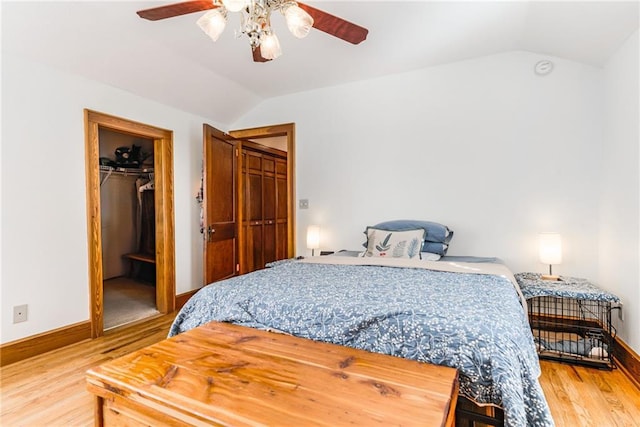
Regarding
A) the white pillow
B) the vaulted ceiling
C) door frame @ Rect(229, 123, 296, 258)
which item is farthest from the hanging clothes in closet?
the white pillow

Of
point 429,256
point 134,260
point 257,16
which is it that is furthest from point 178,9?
point 134,260

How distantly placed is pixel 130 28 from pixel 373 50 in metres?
2.00

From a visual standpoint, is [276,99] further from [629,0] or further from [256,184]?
[629,0]

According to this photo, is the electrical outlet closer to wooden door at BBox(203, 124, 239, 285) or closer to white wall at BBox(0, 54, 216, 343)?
white wall at BBox(0, 54, 216, 343)

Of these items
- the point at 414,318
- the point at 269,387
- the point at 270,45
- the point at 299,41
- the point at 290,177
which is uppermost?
the point at 299,41

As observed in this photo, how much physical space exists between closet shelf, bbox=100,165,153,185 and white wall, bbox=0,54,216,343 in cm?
180

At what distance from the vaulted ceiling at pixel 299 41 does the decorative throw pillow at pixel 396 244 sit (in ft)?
5.50

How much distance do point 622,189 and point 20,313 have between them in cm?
448

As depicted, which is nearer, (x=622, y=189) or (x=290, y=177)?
(x=622, y=189)

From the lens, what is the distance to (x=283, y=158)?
209 inches

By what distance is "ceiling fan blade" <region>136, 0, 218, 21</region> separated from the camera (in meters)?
1.70

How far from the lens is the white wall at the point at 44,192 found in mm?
2398

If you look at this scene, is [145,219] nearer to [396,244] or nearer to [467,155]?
[396,244]

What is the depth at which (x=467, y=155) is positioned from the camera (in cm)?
320
